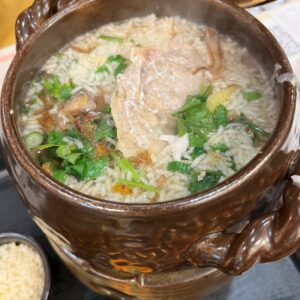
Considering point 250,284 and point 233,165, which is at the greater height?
point 233,165

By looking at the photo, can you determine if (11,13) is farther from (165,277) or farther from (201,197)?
(201,197)

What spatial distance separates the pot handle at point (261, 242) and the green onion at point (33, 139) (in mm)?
528

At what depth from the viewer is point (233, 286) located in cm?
151

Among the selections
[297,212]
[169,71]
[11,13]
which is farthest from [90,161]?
[11,13]

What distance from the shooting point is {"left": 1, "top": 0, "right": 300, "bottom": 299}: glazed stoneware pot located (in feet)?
2.84

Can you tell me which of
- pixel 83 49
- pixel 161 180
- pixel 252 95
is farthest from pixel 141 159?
pixel 83 49

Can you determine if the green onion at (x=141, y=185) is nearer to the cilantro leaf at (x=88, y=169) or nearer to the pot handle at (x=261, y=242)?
the cilantro leaf at (x=88, y=169)

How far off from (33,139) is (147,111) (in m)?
0.32

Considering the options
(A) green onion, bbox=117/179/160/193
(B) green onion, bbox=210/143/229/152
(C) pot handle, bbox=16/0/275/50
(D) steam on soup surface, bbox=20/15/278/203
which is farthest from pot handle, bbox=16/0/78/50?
(B) green onion, bbox=210/143/229/152

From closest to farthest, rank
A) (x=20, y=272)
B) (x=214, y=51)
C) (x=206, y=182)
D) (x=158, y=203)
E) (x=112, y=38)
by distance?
1. (x=158, y=203)
2. (x=206, y=182)
3. (x=214, y=51)
4. (x=112, y=38)
5. (x=20, y=272)

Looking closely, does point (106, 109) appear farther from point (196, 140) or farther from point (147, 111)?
point (196, 140)

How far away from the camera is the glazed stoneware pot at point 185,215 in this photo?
2.84ft

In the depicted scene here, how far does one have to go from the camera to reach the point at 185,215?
0.86 meters

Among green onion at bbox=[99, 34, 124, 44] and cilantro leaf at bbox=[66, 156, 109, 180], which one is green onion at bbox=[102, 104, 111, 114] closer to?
cilantro leaf at bbox=[66, 156, 109, 180]
